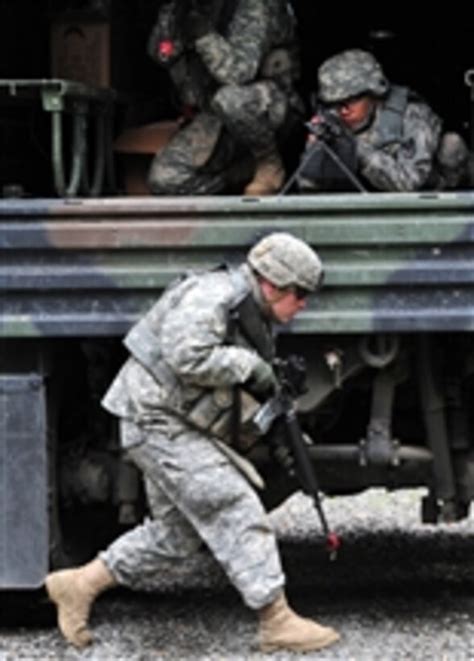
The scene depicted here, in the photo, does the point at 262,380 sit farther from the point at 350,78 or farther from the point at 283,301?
the point at 350,78

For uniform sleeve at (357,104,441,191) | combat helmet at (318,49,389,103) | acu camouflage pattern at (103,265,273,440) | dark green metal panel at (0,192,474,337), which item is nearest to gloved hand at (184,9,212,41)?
combat helmet at (318,49,389,103)

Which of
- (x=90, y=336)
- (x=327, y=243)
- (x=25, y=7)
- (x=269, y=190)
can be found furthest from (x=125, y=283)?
(x=25, y=7)

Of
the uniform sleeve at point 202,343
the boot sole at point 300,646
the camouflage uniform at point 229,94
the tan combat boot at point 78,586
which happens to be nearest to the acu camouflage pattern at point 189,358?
the uniform sleeve at point 202,343

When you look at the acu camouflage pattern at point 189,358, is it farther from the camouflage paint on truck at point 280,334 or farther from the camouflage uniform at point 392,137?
the camouflage uniform at point 392,137

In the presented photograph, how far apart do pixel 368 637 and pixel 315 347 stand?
0.89 m

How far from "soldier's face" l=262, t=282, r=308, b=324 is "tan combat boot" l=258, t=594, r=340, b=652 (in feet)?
2.63

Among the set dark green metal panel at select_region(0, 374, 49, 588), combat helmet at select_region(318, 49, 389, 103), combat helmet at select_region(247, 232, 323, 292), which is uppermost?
combat helmet at select_region(318, 49, 389, 103)

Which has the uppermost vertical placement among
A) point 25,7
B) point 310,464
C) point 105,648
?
point 25,7

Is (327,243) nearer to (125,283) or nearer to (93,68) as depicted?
(125,283)

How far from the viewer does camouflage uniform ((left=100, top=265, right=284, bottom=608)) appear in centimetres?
555

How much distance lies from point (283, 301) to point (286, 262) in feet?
0.70

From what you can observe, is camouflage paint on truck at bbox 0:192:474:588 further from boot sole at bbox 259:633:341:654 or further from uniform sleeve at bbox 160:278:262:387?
boot sole at bbox 259:633:341:654

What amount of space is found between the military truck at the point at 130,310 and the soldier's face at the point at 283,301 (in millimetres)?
84

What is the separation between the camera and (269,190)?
6.51 metres
